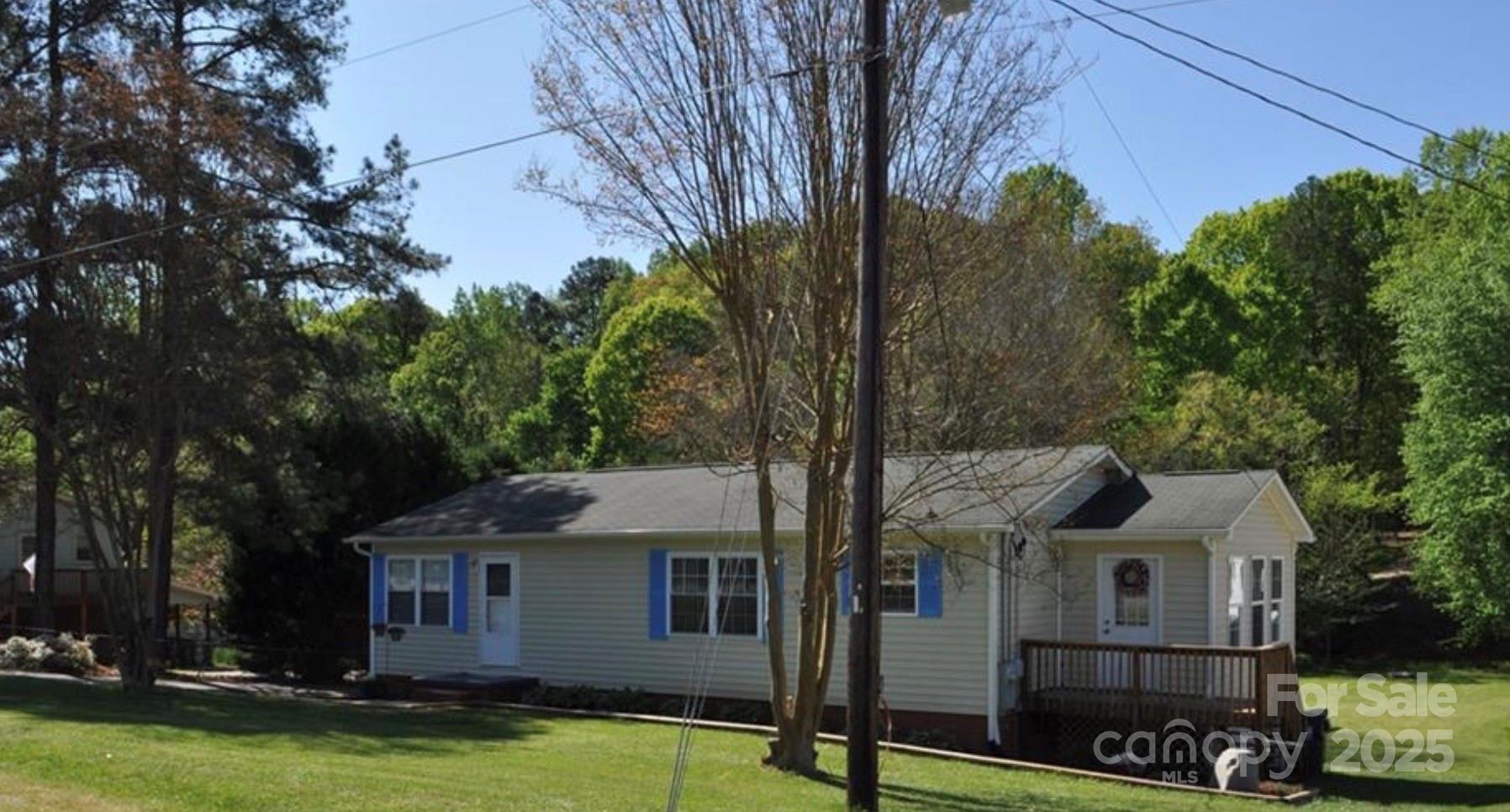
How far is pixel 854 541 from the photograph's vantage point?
10.4 meters

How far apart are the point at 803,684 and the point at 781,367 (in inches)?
126

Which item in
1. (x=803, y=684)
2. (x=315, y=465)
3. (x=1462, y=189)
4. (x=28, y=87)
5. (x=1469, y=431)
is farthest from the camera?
(x=1462, y=189)

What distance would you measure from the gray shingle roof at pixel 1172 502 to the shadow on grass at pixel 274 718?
836 centimetres

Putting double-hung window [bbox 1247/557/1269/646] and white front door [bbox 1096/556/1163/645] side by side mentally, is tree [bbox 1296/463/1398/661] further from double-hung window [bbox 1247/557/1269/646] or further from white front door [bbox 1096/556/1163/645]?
white front door [bbox 1096/556/1163/645]

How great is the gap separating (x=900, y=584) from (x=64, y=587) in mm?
27615

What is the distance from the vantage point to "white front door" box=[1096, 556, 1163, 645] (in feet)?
65.2

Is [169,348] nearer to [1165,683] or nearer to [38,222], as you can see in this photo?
[38,222]

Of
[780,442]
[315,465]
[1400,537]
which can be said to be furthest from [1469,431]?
[315,465]

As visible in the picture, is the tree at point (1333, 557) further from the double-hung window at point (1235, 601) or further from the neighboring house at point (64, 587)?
the neighboring house at point (64, 587)

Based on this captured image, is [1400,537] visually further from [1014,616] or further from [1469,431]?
[1014,616]

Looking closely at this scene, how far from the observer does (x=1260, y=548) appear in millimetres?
21406

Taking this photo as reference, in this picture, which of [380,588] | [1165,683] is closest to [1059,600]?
[1165,683]

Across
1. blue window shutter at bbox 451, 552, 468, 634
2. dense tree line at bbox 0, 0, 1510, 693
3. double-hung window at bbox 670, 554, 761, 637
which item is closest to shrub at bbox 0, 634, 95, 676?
dense tree line at bbox 0, 0, 1510, 693

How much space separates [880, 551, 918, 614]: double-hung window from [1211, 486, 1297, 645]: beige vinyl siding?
4.03 m
